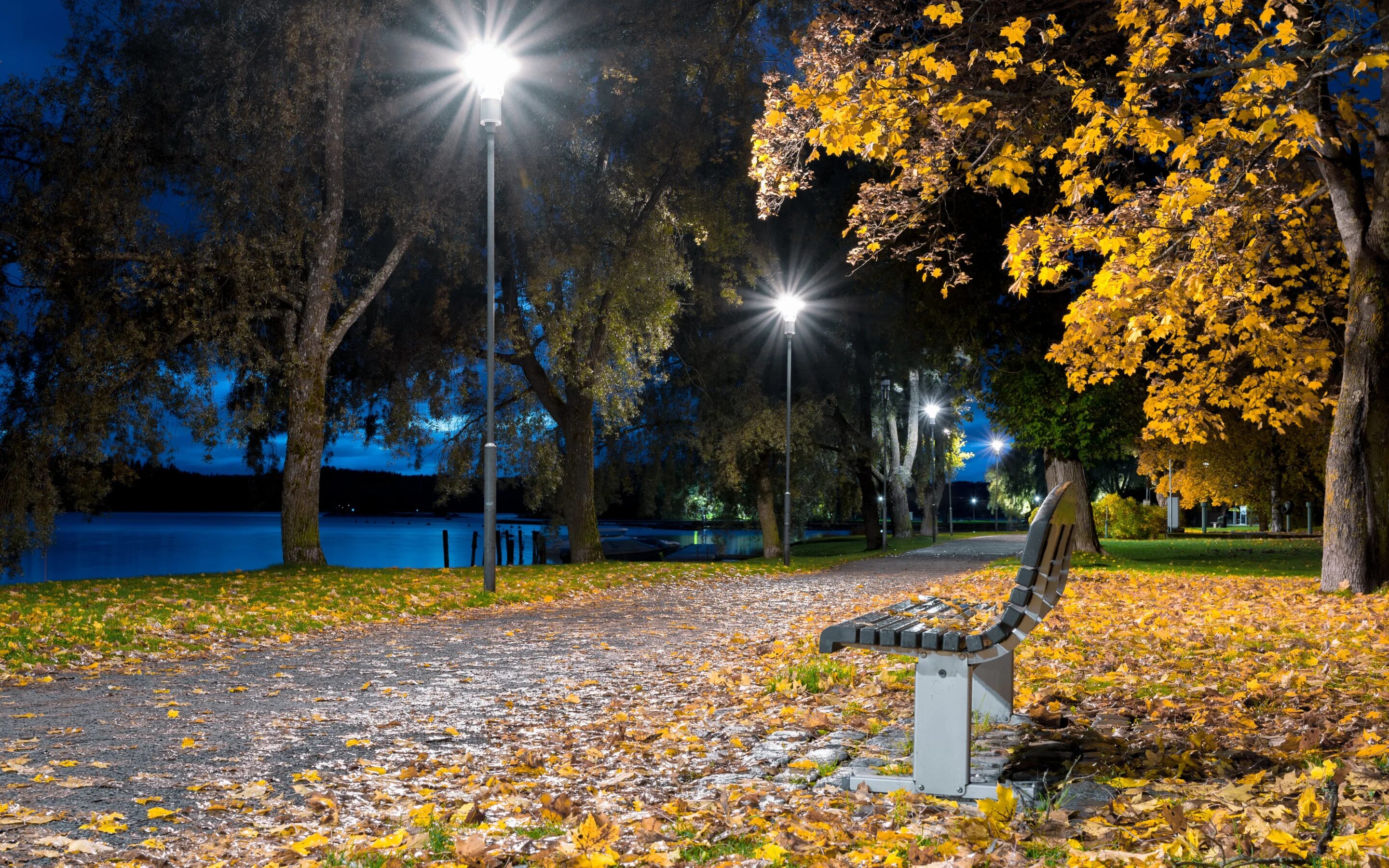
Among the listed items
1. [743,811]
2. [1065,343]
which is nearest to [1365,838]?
[743,811]

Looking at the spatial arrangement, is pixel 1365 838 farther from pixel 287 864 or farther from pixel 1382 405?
pixel 1382 405

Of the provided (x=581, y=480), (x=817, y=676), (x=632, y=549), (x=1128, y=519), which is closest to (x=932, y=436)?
(x=1128, y=519)

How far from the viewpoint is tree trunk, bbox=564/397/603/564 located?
23.2 meters

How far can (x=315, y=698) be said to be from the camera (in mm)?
6547

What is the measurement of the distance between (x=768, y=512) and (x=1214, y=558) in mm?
A: 12369

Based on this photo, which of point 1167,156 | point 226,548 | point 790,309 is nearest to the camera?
point 1167,156

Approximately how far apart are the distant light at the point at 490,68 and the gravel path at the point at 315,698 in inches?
273

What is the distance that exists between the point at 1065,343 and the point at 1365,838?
1270 centimetres

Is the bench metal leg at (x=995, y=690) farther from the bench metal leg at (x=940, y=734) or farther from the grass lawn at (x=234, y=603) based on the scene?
the grass lawn at (x=234, y=603)

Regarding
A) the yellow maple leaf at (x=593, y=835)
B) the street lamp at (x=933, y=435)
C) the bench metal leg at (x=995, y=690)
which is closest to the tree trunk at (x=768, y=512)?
the street lamp at (x=933, y=435)

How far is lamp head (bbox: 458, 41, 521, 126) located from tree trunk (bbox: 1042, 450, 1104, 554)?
45.6 feet

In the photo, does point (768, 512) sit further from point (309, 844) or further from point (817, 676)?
point (309, 844)

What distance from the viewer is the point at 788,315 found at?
76.4ft

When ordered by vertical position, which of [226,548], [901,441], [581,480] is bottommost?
[226,548]
